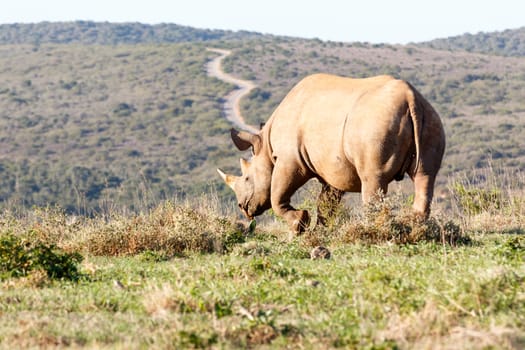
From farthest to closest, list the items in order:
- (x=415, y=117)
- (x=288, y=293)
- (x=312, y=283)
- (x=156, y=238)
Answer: (x=156, y=238) < (x=415, y=117) < (x=312, y=283) < (x=288, y=293)

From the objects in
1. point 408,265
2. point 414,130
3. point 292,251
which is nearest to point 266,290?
point 408,265

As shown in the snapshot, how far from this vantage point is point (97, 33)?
168 m

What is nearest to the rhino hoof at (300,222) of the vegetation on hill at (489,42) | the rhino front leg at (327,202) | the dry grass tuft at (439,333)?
the rhino front leg at (327,202)

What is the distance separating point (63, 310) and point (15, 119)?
7496 cm

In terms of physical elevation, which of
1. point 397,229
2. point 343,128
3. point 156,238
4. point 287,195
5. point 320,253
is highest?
point 343,128

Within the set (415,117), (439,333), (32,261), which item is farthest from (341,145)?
(439,333)

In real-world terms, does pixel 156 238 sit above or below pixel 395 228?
below

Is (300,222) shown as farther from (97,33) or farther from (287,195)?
(97,33)

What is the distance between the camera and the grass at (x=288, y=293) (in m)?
6.77

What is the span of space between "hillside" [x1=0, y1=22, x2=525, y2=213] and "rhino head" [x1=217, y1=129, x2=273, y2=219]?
974 inches

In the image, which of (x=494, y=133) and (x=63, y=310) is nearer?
(x=63, y=310)

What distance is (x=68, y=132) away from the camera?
75.4 metres

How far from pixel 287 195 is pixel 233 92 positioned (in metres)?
82.0

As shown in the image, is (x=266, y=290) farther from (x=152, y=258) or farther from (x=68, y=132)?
(x=68, y=132)
